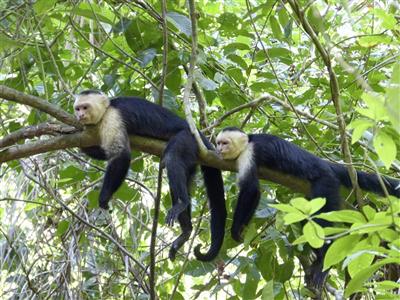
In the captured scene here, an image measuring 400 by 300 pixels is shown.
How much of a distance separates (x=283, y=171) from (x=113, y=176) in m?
0.96

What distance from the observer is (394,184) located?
328 cm

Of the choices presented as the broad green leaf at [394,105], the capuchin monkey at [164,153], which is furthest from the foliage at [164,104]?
the broad green leaf at [394,105]

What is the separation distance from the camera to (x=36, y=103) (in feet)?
9.08

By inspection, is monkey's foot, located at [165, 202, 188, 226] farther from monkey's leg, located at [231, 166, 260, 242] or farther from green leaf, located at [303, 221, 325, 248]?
green leaf, located at [303, 221, 325, 248]

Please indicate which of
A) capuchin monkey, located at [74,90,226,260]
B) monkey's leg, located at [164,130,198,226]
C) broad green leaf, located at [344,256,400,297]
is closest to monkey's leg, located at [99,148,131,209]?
capuchin monkey, located at [74,90,226,260]

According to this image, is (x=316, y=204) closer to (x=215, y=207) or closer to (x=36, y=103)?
(x=36, y=103)

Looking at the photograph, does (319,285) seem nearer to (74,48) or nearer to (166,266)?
(166,266)

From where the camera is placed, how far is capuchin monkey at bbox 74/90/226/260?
332 centimetres

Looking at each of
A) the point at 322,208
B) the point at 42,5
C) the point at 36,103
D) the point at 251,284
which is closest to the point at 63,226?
the point at 36,103

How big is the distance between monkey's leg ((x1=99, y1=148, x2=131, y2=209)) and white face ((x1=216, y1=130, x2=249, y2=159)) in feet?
1.67

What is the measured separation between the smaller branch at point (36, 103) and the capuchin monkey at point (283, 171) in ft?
2.80

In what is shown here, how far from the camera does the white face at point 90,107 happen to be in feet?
11.3

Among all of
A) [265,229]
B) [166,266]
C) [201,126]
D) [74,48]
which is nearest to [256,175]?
[265,229]

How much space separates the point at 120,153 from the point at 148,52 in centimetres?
57
